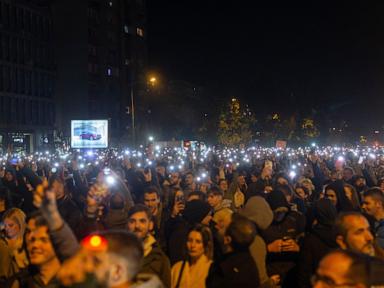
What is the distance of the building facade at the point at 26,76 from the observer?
6278 centimetres

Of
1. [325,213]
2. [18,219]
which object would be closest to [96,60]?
Result: [18,219]

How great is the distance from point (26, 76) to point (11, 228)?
63.8 meters

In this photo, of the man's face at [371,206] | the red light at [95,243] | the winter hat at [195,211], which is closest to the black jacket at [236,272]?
the winter hat at [195,211]

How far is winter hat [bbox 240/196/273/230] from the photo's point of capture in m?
6.51

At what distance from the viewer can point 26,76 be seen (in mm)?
67312

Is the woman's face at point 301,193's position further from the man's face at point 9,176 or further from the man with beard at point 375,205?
the man's face at point 9,176

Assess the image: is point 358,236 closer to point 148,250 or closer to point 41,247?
point 148,250

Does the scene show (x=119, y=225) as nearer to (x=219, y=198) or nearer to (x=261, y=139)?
(x=219, y=198)

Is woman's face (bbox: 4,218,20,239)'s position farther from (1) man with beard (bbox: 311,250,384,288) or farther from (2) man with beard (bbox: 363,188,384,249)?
(2) man with beard (bbox: 363,188,384,249)

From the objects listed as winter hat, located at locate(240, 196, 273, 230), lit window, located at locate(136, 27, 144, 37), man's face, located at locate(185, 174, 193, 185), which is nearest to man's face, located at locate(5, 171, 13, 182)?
man's face, located at locate(185, 174, 193, 185)

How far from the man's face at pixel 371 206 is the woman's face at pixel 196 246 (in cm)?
252

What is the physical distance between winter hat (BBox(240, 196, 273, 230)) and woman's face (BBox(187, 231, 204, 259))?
106cm

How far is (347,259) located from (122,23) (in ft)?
278

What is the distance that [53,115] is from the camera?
72.8 m
